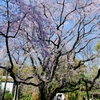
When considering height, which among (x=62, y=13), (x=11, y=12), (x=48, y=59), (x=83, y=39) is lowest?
(x=48, y=59)

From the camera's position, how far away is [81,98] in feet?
56.9

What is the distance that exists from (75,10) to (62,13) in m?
0.51

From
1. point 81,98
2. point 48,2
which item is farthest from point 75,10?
point 81,98

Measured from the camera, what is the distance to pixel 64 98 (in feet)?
59.2

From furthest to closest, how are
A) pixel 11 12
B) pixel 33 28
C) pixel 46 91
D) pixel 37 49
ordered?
pixel 46 91 < pixel 33 28 < pixel 37 49 < pixel 11 12

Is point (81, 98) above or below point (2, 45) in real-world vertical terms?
below

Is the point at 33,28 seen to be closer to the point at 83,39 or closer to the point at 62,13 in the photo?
the point at 62,13

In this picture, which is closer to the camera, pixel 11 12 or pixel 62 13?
pixel 11 12

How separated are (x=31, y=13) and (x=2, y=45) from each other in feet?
9.13

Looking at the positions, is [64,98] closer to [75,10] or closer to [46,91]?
[46,91]

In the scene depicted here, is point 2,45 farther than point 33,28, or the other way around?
point 2,45

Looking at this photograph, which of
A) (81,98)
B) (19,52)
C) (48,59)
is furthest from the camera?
(81,98)

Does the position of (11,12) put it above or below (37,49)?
above

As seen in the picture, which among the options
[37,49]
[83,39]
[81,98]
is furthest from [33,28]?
[81,98]
